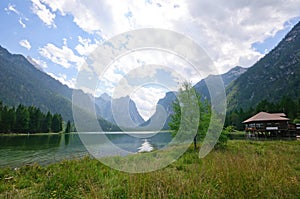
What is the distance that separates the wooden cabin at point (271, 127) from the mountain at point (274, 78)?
74.2m

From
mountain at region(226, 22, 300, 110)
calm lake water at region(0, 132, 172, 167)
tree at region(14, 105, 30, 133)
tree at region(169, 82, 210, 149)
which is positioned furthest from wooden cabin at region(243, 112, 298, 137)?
mountain at region(226, 22, 300, 110)

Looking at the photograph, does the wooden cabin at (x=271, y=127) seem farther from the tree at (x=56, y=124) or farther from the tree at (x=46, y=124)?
the tree at (x=56, y=124)

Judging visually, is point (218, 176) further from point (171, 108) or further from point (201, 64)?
point (171, 108)

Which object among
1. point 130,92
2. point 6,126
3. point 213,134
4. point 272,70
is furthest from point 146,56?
point 272,70

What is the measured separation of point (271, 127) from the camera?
137 feet

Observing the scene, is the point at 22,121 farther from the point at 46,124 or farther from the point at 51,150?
the point at 51,150

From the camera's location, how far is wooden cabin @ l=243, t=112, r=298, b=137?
4109 centimetres

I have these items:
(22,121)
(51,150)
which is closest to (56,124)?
(22,121)

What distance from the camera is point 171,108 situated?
15844mm

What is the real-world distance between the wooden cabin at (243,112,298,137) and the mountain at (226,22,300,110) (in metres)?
74.2

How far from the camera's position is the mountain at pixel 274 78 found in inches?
4843

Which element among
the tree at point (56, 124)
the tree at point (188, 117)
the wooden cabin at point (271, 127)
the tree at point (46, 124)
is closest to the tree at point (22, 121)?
the tree at point (46, 124)

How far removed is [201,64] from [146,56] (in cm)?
178

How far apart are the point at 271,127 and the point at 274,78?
400 ft
